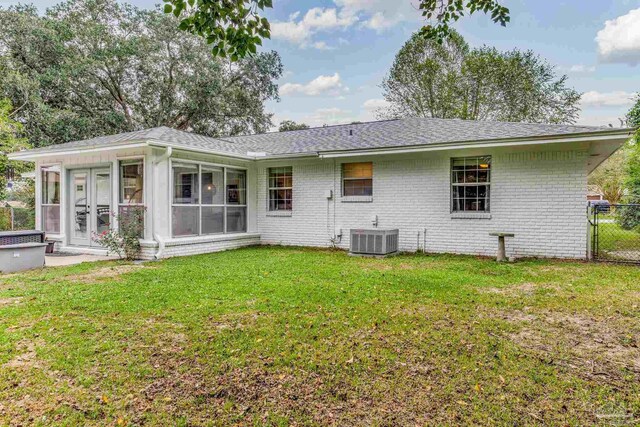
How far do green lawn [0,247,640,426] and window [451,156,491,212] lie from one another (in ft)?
11.1

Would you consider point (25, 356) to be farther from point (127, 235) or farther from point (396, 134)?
point (396, 134)

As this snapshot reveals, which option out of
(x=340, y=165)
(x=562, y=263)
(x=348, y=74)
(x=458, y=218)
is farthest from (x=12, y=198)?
(x=562, y=263)

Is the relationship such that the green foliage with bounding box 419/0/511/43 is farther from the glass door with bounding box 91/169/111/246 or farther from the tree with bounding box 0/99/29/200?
the tree with bounding box 0/99/29/200

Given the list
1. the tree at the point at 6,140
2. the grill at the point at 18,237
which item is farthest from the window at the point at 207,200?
the tree at the point at 6,140

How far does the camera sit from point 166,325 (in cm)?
399

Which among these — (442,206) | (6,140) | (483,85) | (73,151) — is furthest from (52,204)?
(483,85)

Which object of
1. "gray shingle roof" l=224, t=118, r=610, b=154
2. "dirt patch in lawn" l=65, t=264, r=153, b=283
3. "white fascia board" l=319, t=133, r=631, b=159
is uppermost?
"gray shingle roof" l=224, t=118, r=610, b=154

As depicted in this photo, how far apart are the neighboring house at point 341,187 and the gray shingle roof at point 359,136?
0.21 ft

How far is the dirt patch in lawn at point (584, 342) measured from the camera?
9.88ft

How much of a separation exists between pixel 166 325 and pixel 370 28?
13932 millimetres

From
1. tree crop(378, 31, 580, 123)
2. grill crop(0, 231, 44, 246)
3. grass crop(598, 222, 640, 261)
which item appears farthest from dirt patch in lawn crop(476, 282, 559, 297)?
tree crop(378, 31, 580, 123)

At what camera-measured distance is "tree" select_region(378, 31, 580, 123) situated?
2322cm

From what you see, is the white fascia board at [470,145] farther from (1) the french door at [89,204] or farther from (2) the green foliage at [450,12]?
(1) the french door at [89,204]

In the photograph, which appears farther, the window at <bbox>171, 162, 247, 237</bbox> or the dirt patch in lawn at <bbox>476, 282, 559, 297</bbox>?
the window at <bbox>171, 162, 247, 237</bbox>
